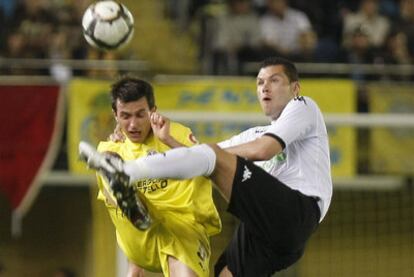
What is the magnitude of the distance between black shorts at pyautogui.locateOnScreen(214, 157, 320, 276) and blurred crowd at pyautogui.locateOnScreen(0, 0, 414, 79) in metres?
6.44

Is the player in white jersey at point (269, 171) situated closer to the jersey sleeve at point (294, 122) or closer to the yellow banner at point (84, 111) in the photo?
the jersey sleeve at point (294, 122)

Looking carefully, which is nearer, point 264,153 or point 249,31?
point 264,153

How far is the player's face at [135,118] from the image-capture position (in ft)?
27.0

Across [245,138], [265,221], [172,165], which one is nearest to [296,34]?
[245,138]

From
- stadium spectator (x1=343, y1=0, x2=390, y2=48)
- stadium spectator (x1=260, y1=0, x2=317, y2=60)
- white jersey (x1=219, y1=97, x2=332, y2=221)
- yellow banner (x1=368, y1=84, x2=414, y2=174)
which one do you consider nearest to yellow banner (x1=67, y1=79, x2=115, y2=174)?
stadium spectator (x1=260, y1=0, x2=317, y2=60)

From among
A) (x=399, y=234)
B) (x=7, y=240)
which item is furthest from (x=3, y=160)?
(x=399, y=234)

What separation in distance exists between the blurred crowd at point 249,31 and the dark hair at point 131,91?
20.1 feet

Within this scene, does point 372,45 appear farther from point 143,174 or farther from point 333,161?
point 143,174

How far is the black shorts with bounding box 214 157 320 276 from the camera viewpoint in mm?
7840

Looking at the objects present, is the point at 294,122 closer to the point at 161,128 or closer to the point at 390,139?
the point at 161,128

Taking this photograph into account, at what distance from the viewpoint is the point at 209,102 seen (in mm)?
14109

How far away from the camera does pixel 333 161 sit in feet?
46.4

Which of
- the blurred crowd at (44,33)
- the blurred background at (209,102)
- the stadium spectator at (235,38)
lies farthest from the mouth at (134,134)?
the stadium spectator at (235,38)

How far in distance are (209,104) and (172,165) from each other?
6.65 m
